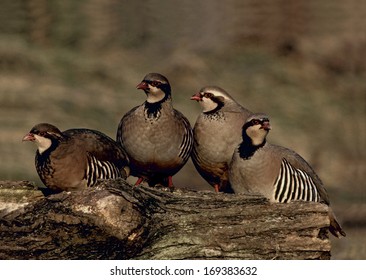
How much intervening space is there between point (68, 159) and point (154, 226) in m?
1.42

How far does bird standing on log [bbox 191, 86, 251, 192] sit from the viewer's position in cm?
1137

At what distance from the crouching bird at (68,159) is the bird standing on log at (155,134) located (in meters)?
0.37

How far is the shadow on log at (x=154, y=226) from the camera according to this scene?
9.35 metres

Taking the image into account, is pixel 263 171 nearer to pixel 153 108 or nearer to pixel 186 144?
pixel 186 144

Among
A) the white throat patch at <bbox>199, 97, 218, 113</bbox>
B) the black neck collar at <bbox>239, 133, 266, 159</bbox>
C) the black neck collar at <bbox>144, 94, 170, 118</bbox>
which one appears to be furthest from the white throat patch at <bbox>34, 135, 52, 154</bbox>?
the black neck collar at <bbox>239, 133, 266, 159</bbox>

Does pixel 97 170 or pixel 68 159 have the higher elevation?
pixel 68 159

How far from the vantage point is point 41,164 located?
10719 mm

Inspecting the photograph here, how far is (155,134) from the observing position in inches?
442

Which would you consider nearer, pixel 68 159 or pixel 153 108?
pixel 68 159

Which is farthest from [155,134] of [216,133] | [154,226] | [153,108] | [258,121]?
[154,226]

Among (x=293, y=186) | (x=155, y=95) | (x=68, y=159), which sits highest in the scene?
(x=155, y=95)

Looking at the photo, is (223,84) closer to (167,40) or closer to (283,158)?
(167,40)

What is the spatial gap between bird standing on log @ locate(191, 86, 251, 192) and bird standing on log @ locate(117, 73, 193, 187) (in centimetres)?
17

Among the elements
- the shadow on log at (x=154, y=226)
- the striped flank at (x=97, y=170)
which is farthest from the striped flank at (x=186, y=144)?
the shadow on log at (x=154, y=226)
